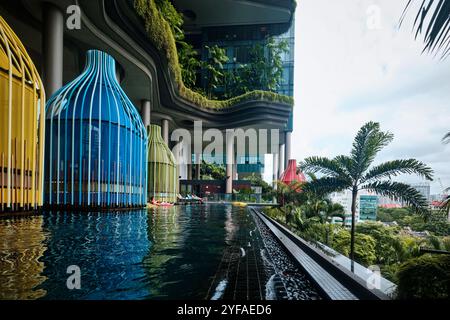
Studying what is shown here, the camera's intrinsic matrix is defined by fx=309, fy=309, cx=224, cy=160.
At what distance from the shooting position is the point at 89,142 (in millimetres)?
12938

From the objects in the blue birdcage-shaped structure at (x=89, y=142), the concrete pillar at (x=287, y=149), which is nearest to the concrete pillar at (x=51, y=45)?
the blue birdcage-shaped structure at (x=89, y=142)

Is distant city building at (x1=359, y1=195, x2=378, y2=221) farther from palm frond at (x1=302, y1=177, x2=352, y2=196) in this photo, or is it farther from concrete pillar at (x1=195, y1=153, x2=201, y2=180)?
palm frond at (x1=302, y1=177, x2=352, y2=196)

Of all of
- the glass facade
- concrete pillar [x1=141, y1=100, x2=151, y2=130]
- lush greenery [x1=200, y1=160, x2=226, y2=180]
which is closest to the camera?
concrete pillar [x1=141, y1=100, x2=151, y2=130]

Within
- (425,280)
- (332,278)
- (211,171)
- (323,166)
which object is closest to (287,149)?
(211,171)

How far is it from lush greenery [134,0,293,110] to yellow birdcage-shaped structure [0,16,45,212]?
797 cm

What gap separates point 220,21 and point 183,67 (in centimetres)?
941

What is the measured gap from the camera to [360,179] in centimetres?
955

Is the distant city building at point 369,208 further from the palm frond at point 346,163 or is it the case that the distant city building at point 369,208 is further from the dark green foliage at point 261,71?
the palm frond at point 346,163

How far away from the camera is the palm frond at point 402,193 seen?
8078 mm

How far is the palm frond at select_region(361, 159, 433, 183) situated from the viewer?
27.5 feet

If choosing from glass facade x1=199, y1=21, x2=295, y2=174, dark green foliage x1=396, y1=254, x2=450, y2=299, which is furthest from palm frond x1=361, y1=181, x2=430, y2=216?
glass facade x1=199, y1=21, x2=295, y2=174

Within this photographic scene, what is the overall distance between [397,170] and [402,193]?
0.75 metres
